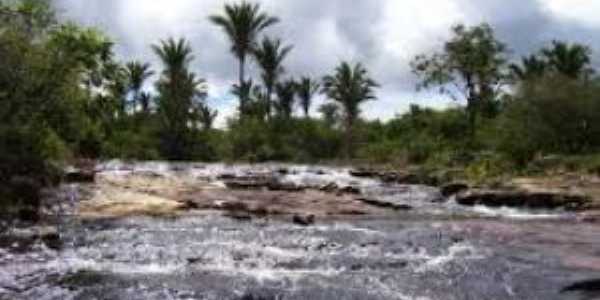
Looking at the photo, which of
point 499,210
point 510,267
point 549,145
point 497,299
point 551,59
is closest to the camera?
point 497,299

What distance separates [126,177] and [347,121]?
5424cm

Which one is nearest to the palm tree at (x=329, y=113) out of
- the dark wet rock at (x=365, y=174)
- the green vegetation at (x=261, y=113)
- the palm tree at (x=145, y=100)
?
the green vegetation at (x=261, y=113)

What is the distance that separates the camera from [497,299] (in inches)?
492

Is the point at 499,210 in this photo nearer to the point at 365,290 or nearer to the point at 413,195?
the point at 413,195

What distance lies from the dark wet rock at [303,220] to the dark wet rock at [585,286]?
8.42 meters

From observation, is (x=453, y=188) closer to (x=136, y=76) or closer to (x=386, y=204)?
(x=386, y=204)

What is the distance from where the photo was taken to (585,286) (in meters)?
12.9

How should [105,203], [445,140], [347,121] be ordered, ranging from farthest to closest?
[347,121] → [445,140] → [105,203]

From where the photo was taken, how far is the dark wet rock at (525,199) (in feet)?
88.7

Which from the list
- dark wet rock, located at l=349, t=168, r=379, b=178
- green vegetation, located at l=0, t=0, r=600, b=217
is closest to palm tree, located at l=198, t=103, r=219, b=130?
green vegetation, located at l=0, t=0, r=600, b=217

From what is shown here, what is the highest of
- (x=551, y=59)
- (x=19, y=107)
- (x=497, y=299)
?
(x=551, y=59)

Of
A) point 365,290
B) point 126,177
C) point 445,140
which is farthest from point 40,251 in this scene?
point 445,140

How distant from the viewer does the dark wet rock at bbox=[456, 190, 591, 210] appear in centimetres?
2705

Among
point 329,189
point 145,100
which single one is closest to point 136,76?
point 145,100
